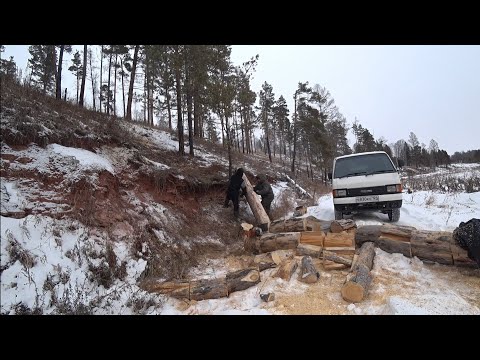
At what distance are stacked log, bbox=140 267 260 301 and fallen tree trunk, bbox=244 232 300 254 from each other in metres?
1.66

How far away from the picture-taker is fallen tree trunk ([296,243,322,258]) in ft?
18.2

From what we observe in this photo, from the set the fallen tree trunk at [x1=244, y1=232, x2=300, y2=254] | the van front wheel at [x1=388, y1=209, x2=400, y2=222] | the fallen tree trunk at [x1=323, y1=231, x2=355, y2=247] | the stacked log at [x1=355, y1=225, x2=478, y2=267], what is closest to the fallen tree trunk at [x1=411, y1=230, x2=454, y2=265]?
the stacked log at [x1=355, y1=225, x2=478, y2=267]

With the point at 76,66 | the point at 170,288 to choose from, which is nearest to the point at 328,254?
the point at 170,288

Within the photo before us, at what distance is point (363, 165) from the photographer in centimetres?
792

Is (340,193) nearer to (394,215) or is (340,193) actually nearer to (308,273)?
(394,215)

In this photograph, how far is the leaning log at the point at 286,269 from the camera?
4754mm

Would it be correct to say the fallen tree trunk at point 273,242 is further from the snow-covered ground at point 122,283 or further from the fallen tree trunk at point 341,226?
the snow-covered ground at point 122,283

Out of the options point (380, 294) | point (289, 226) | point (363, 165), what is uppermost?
point (363, 165)

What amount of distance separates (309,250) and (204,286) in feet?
7.84

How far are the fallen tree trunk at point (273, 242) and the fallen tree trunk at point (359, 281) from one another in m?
1.60

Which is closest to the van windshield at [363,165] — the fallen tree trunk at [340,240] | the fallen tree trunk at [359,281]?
the fallen tree trunk at [340,240]

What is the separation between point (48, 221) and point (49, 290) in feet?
4.70

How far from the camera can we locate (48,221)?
4719 millimetres
